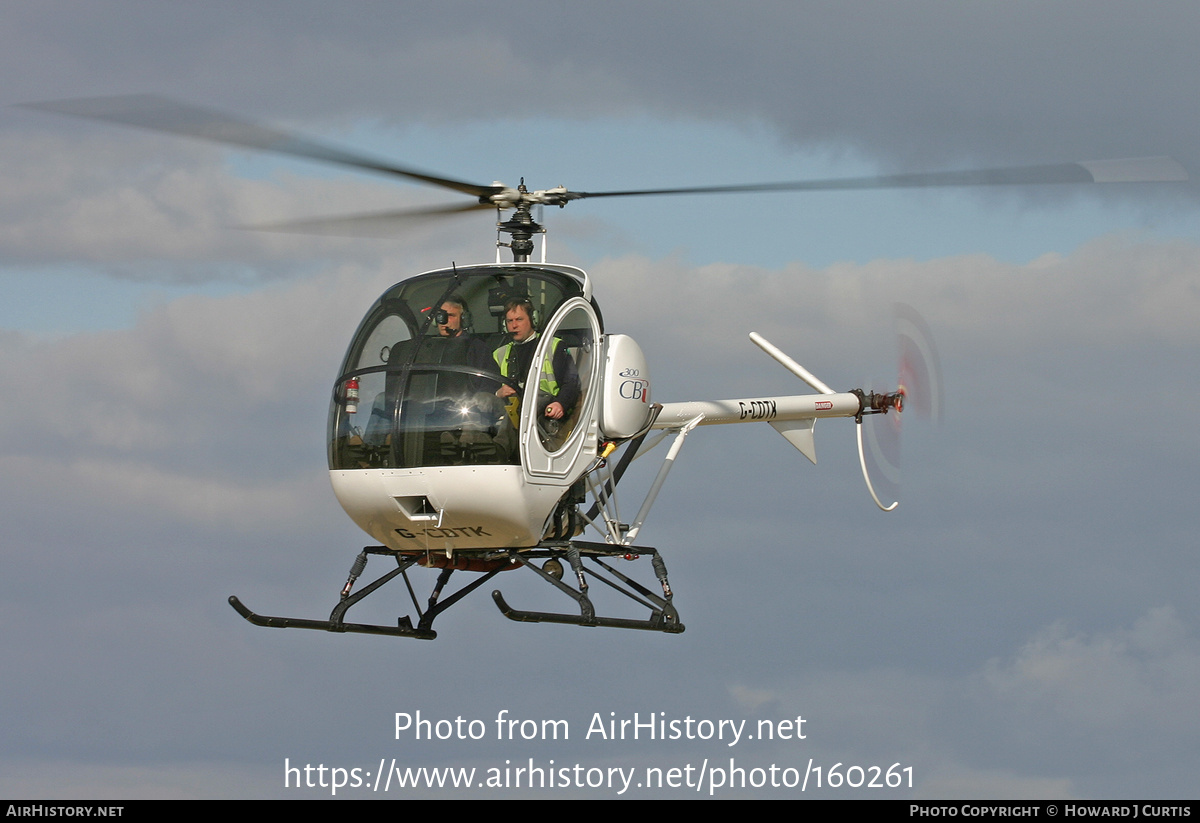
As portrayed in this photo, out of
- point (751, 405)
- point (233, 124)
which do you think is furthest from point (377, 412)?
point (751, 405)

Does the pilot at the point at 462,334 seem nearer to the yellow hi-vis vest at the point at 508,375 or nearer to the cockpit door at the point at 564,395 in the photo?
the yellow hi-vis vest at the point at 508,375

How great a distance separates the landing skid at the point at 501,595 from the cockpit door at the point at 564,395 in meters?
1.04

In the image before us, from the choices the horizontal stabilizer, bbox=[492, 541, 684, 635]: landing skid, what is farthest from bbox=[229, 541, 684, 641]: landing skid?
the horizontal stabilizer

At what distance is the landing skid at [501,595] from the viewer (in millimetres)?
16234

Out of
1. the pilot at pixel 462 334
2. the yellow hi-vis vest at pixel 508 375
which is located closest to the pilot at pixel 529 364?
the yellow hi-vis vest at pixel 508 375

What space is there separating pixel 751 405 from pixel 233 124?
861cm

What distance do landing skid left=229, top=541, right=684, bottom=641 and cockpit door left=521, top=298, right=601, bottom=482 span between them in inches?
40.9

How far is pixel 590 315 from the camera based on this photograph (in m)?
16.8

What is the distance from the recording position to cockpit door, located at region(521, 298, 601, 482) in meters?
15.8

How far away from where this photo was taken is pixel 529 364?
15.9 meters

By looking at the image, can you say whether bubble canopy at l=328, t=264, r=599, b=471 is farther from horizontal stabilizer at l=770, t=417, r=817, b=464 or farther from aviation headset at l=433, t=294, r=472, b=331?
horizontal stabilizer at l=770, t=417, r=817, b=464

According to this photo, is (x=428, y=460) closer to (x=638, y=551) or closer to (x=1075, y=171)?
(x=638, y=551)

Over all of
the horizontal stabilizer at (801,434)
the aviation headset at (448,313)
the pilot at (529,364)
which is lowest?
the pilot at (529,364)

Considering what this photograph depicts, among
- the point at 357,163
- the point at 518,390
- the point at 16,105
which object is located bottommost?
the point at 518,390
